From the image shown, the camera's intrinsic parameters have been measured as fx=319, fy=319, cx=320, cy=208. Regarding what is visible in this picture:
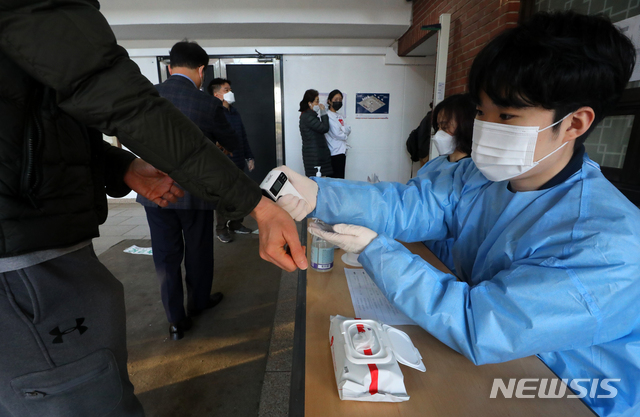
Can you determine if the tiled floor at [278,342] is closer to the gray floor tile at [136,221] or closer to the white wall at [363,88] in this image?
the gray floor tile at [136,221]

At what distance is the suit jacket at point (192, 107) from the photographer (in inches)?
66.6

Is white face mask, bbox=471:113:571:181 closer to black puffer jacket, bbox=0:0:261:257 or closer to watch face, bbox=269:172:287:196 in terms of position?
watch face, bbox=269:172:287:196

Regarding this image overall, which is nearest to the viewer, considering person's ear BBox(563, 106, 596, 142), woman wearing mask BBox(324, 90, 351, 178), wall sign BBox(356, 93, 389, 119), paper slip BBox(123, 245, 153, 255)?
person's ear BBox(563, 106, 596, 142)

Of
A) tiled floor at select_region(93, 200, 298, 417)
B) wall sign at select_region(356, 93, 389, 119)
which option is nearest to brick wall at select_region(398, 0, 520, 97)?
wall sign at select_region(356, 93, 389, 119)

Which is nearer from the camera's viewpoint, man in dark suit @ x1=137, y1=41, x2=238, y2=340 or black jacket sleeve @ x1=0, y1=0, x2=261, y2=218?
black jacket sleeve @ x1=0, y1=0, x2=261, y2=218

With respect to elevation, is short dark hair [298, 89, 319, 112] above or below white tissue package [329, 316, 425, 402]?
above

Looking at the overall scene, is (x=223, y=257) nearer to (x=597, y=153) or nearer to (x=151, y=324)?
(x=151, y=324)

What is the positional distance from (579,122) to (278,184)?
2.61 ft

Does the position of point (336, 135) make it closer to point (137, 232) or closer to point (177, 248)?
→ point (137, 232)

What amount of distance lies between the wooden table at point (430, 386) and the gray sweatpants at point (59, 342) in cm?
41

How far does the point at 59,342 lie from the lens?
61 centimetres

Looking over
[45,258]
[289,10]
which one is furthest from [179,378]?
[289,10]

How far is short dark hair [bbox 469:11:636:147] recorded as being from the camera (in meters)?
0.66

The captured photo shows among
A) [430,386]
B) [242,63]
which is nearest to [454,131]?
[430,386]
